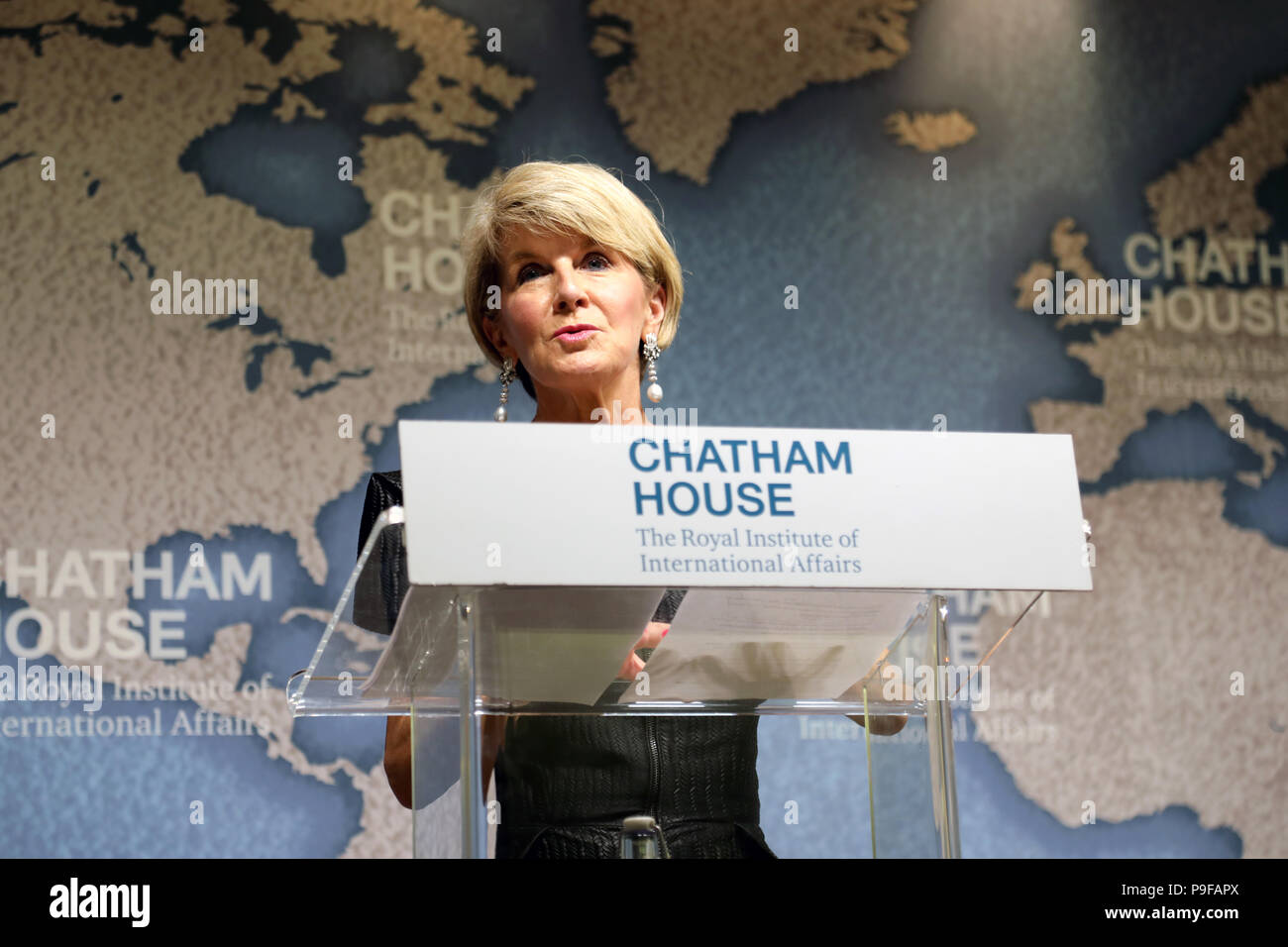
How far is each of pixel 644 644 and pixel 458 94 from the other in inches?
83.9

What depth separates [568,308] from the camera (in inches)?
61.5

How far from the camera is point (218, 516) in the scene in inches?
105

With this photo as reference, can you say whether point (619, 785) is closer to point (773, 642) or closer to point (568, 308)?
point (773, 642)

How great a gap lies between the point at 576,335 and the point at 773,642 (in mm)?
571

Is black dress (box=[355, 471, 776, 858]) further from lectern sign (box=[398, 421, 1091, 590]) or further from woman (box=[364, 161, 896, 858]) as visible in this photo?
lectern sign (box=[398, 421, 1091, 590])

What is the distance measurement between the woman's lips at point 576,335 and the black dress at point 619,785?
0.46m

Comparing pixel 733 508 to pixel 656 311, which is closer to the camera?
pixel 733 508

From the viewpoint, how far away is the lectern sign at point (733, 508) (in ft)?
3.09

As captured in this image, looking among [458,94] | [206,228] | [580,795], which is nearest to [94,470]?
[206,228]

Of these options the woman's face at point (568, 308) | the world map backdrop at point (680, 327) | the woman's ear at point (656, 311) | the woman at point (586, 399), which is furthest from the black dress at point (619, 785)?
the world map backdrop at point (680, 327)

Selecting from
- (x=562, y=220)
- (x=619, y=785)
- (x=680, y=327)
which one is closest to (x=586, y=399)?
(x=562, y=220)

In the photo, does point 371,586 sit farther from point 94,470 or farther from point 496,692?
point 94,470

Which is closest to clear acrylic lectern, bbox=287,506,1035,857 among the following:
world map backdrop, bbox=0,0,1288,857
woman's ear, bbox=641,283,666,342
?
woman's ear, bbox=641,283,666,342
